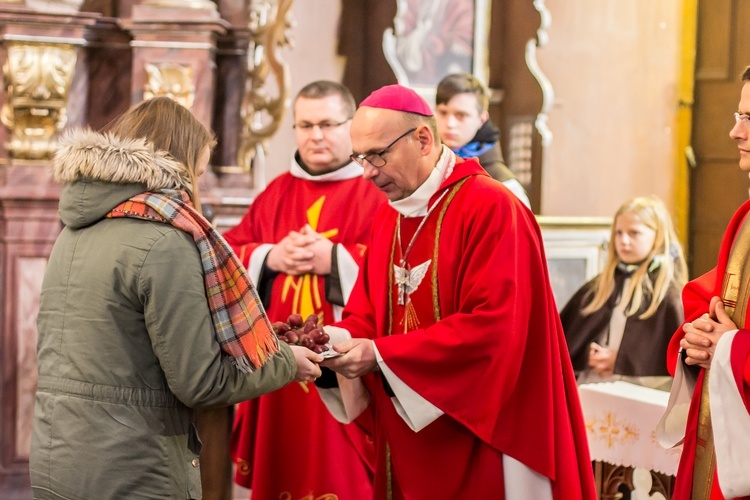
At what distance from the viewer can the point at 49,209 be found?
4.98 meters

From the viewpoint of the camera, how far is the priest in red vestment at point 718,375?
2707mm

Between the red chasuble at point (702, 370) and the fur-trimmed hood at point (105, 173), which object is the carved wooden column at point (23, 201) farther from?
the red chasuble at point (702, 370)

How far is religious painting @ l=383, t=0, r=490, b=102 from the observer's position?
661 centimetres

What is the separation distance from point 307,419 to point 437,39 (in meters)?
3.27

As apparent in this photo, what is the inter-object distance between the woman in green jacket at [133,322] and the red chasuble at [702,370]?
1.24 m

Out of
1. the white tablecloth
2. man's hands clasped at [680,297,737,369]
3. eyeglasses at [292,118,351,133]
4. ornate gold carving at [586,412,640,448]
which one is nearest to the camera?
man's hands clasped at [680,297,737,369]

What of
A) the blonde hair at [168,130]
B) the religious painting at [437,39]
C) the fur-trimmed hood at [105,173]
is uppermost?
the religious painting at [437,39]

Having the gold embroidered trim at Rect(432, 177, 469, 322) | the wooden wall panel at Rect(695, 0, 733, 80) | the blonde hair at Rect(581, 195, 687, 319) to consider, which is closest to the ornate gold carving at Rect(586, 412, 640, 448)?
the blonde hair at Rect(581, 195, 687, 319)

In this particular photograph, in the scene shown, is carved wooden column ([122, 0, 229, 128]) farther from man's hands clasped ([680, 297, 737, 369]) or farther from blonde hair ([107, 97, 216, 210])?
man's hands clasped ([680, 297, 737, 369])

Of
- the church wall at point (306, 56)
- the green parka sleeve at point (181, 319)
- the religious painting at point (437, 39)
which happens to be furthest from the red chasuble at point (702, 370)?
the church wall at point (306, 56)

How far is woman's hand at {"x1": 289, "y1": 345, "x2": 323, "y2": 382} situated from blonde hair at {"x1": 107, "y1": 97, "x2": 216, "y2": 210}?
0.57 metres

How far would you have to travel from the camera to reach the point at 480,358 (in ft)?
9.70

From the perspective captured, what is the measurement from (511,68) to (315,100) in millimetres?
2984

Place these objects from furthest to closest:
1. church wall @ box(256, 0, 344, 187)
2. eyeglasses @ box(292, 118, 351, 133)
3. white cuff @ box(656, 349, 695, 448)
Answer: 1. church wall @ box(256, 0, 344, 187)
2. eyeglasses @ box(292, 118, 351, 133)
3. white cuff @ box(656, 349, 695, 448)
